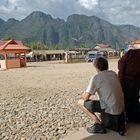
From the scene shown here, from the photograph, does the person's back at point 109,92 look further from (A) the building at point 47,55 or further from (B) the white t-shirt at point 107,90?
(A) the building at point 47,55

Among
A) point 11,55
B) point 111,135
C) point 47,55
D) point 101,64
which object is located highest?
point 101,64

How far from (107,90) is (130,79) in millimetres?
588

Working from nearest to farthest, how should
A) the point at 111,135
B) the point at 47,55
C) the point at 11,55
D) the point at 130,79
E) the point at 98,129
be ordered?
the point at 111,135 → the point at 98,129 → the point at 130,79 → the point at 11,55 → the point at 47,55

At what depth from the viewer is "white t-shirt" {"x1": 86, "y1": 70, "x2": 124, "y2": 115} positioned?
5305 millimetres

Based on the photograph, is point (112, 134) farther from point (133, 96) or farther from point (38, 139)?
point (38, 139)

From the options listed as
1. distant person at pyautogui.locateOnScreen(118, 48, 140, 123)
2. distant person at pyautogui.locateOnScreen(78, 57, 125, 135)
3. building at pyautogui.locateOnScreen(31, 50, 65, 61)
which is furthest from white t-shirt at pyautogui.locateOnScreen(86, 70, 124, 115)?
building at pyautogui.locateOnScreen(31, 50, 65, 61)

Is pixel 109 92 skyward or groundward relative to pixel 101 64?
groundward

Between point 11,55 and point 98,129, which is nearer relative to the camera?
point 98,129

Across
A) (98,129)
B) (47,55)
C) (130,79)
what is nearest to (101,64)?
(130,79)

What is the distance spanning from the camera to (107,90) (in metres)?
5.33

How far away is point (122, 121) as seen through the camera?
17.7 feet

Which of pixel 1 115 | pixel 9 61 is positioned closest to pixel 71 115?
pixel 1 115

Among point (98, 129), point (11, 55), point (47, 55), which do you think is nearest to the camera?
point (98, 129)

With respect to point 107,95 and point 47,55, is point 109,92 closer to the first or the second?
point 107,95
